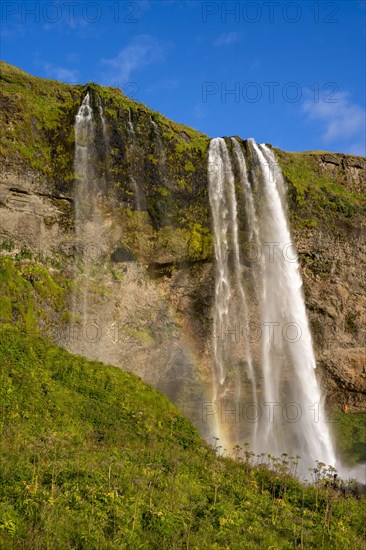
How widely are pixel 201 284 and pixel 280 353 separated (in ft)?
17.2

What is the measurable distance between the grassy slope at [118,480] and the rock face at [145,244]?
3.91 m

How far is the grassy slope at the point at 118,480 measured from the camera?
6879 mm

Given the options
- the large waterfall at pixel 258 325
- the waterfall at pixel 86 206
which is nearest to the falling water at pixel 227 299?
the large waterfall at pixel 258 325

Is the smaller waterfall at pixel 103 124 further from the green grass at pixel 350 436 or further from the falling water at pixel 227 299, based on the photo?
the green grass at pixel 350 436

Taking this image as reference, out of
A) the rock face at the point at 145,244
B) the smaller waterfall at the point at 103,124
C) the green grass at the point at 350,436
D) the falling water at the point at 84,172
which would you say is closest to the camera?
the rock face at the point at 145,244

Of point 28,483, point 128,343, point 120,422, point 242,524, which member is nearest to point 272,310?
point 128,343

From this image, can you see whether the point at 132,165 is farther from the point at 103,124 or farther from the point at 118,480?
the point at 118,480

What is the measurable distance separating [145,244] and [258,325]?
22.4 feet

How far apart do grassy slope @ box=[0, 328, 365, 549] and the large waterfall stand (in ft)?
21.0

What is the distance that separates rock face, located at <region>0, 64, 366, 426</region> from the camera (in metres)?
18.8

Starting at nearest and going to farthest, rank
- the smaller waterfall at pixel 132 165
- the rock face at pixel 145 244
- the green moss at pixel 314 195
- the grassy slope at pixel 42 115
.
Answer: the rock face at pixel 145 244 → the grassy slope at pixel 42 115 → the smaller waterfall at pixel 132 165 → the green moss at pixel 314 195

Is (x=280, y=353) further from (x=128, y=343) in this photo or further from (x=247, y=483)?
(x=247, y=483)

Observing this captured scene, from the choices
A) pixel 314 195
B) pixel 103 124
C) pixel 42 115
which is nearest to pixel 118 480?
pixel 103 124

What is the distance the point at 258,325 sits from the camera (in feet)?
73.2
